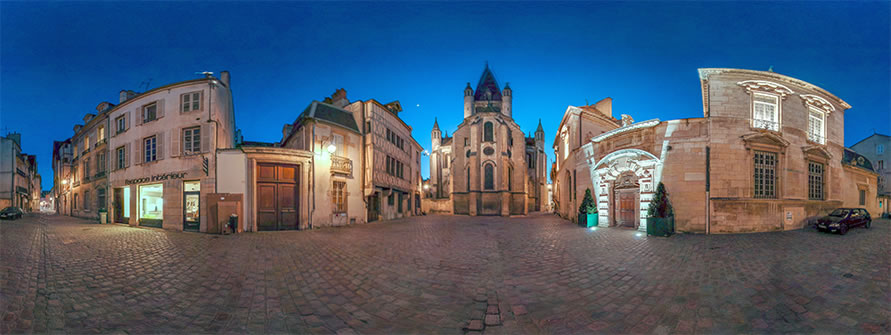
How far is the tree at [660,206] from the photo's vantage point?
42.3 feet

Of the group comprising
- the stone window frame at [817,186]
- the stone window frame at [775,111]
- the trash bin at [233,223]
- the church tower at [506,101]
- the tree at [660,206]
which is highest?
the church tower at [506,101]

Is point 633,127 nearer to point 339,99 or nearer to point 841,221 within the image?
point 841,221

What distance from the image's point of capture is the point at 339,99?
21.9 m

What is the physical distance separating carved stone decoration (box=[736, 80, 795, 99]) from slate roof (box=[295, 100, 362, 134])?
19348 millimetres

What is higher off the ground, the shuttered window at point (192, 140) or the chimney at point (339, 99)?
the chimney at point (339, 99)

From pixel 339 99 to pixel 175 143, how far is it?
9.67 meters

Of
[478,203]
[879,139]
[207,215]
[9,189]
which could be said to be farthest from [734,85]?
[9,189]

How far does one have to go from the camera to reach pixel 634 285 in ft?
17.6

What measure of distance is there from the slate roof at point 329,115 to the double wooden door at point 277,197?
10.2 ft

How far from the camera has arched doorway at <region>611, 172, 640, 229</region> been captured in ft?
49.6

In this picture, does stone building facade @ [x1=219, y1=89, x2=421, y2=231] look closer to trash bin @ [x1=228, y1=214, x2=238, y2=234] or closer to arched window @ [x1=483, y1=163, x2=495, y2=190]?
trash bin @ [x1=228, y1=214, x2=238, y2=234]

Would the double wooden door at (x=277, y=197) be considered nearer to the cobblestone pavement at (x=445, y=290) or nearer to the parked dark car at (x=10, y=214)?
the cobblestone pavement at (x=445, y=290)

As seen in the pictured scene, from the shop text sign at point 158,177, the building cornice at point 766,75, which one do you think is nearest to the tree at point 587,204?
the building cornice at point 766,75

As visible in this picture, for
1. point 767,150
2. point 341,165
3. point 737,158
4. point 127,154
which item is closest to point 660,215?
point 737,158
